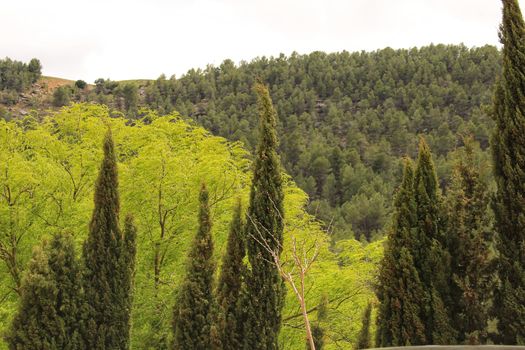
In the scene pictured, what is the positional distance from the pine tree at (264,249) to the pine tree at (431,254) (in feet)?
9.96

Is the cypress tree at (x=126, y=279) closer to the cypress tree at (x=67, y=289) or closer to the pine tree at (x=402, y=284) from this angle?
the cypress tree at (x=67, y=289)

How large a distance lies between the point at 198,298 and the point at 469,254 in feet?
18.7

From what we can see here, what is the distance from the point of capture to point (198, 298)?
11219mm

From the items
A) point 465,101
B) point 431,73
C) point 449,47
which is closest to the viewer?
point 465,101

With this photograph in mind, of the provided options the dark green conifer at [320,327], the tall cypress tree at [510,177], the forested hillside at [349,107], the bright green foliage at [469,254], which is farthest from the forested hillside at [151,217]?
the forested hillside at [349,107]

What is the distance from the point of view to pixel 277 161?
37.9 feet

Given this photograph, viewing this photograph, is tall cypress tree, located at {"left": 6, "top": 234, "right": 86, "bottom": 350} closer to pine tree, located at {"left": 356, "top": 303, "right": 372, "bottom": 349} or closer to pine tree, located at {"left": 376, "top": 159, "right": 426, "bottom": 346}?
pine tree, located at {"left": 376, "top": 159, "right": 426, "bottom": 346}

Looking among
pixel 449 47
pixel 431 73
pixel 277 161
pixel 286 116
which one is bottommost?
pixel 277 161

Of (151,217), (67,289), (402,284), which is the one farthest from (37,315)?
(402,284)

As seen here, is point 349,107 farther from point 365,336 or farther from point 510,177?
point 510,177

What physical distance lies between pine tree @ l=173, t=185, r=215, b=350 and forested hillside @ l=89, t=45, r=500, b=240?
132 feet

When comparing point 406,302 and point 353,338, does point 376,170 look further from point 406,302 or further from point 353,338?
point 406,302

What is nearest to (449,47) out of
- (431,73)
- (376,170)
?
(431,73)

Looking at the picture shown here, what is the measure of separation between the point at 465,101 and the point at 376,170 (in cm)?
2894
